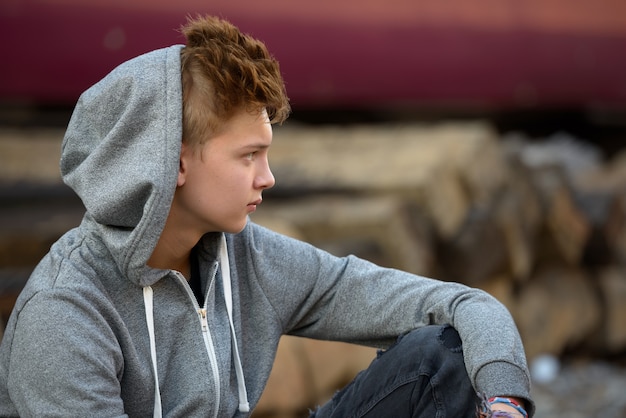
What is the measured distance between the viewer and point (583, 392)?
501cm

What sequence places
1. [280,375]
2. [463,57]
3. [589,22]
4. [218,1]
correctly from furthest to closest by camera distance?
[589,22], [463,57], [218,1], [280,375]

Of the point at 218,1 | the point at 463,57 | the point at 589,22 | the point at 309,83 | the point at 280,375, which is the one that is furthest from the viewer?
the point at 589,22

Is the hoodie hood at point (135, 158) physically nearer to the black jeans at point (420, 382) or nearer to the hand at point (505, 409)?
the black jeans at point (420, 382)

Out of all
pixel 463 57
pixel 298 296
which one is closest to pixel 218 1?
pixel 463 57

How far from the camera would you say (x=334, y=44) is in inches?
220

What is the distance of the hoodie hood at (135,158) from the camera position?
1742mm

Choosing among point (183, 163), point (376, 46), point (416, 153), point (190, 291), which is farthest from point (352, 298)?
point (376, 46)

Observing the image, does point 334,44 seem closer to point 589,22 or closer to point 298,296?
point 589,22

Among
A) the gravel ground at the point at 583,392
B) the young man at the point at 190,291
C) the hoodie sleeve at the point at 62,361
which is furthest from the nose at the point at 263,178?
the gravel ground at the point at 583,392

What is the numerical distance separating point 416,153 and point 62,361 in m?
3.20

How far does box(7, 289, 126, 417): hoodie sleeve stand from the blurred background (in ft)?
5.15

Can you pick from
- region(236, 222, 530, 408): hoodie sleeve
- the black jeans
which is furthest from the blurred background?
the black jeans

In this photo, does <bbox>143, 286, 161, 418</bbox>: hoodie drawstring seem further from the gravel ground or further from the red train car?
the red train car

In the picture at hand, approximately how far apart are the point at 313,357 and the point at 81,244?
76.0 inches
